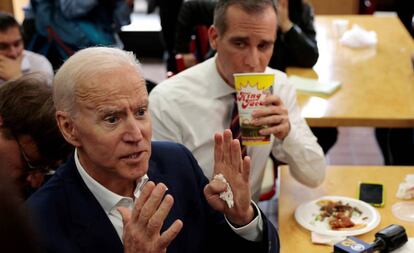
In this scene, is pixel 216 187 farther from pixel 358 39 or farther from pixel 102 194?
pixel 358 39

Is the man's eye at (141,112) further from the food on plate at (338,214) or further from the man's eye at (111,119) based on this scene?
the food on plate at (338,214)

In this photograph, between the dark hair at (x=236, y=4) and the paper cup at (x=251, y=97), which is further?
the dark hair at (x=236, y=4)

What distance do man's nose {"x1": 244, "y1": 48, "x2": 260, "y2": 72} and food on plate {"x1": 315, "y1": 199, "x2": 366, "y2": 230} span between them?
0.59 metres

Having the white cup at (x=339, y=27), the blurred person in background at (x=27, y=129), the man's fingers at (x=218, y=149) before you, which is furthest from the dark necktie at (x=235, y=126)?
the white cup at (x=339, y=27)

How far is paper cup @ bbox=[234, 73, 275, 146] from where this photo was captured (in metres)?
2.03

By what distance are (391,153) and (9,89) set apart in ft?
9.09

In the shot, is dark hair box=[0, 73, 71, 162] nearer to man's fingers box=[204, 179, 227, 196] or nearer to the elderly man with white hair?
the elderly man with white hair

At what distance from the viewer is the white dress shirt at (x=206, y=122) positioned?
2.41m

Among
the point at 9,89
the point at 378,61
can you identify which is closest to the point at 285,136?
the point at 9,89

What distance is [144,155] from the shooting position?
1.63 meters

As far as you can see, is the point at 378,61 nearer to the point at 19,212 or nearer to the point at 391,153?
the point at 391,153

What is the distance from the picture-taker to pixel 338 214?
220 cm

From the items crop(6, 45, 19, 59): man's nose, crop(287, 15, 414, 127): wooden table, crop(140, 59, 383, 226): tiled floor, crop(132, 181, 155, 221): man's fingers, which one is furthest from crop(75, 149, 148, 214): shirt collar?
crop(140, 59, 383, 226): tiled floor

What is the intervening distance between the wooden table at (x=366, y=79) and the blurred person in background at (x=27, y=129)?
1471mm
